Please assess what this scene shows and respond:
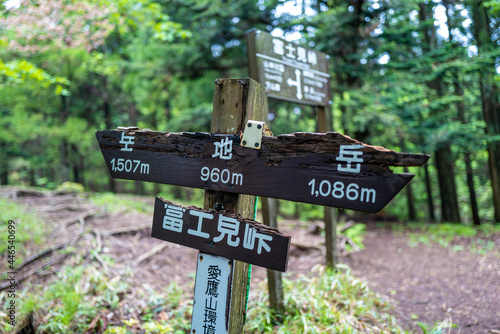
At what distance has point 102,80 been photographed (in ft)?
43.8

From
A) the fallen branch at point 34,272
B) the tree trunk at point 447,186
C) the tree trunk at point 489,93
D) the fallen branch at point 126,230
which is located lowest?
the fallen branch at point 34,272

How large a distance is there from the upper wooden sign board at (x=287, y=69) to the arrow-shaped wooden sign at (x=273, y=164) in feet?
5.33

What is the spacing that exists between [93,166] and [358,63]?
48.8 ft

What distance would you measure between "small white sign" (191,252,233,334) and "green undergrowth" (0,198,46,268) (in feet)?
11.3

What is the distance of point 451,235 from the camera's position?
6930 mm

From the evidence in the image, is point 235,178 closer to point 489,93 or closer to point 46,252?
point 46,252

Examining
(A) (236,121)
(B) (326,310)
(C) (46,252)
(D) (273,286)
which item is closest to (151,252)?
(C) (46,252)

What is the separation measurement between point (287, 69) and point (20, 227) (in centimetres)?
542

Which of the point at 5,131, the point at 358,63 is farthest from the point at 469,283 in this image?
the point at 5,131

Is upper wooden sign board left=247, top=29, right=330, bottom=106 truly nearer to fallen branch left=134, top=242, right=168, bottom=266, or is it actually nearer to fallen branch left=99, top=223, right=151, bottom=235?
fallen branch left=134, top=242, right=168, bottom=266

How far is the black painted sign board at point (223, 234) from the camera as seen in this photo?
1.54m

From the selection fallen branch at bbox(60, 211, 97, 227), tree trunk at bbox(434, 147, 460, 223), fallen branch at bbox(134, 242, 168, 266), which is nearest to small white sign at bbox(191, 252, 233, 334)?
fallen branch at bbox(134, 242, 168, 266)

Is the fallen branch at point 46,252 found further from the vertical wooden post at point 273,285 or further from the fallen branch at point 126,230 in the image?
the vertical wooden post at point 273,285

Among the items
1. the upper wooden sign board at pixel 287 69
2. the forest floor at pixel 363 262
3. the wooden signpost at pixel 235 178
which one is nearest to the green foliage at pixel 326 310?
the forest floor at pixel 363 262
